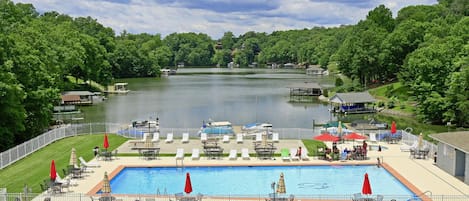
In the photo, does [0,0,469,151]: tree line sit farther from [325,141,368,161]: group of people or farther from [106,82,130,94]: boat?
Result: [325,141,368,161]: group of people

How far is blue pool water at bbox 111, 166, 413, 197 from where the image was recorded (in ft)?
74.6

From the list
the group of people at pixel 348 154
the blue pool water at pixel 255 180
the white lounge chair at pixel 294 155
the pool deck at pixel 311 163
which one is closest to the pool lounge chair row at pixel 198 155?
the pool deck at pixel 311 163

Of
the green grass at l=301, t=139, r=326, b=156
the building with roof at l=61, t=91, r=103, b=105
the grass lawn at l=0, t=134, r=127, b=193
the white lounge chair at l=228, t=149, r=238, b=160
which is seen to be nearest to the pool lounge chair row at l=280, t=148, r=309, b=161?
the green grass at l=301, t=139, r=326, b=156

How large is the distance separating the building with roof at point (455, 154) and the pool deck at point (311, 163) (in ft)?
1.22

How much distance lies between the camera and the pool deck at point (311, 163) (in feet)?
70.9

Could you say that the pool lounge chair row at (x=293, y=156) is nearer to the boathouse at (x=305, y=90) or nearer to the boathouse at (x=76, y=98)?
the boathouse at (x=76, y=98)

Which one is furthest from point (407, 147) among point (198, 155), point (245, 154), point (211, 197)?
point (211, 197)

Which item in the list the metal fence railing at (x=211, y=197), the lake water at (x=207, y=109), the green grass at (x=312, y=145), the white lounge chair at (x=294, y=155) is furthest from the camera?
the lake water at (x=207, y=109)

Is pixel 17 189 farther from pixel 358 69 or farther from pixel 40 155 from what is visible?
pixel 358 69

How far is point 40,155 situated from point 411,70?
4428 centimetres

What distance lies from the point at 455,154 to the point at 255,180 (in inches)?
389

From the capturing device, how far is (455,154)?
915 inches

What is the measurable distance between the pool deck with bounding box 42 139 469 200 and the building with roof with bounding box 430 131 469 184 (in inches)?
14.6

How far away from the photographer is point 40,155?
92.6 ft
